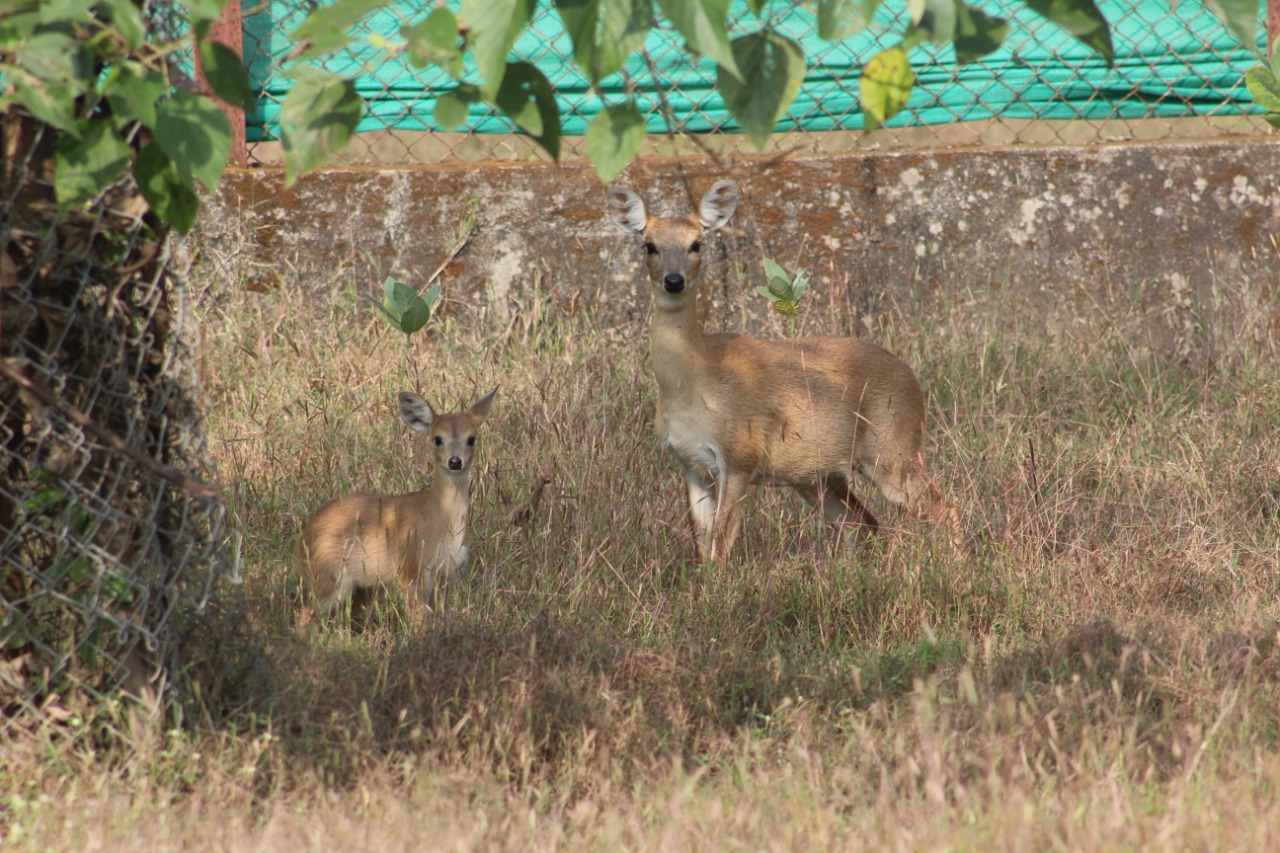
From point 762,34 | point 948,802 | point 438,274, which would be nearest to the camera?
point 762,34

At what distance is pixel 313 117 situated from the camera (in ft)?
7.85

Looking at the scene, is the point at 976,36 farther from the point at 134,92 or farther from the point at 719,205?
the point at 719,205

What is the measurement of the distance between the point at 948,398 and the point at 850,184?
1.42 m

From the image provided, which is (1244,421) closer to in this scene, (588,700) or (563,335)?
(563,335)

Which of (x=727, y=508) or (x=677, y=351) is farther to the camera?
(x=677, y=351)

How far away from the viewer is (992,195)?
8.06 m

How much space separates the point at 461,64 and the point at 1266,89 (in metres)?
4.06

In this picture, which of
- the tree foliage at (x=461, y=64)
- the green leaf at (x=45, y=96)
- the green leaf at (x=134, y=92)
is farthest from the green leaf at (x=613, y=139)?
the green leaf at (x=45, y=96)

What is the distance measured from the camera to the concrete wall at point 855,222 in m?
8.02

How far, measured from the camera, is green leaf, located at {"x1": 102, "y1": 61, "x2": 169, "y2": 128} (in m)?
2.49

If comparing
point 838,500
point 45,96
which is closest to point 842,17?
point 45,96

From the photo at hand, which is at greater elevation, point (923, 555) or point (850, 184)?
point (850, 184)

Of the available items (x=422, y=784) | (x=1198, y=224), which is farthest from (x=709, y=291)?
(x=422, y=784)

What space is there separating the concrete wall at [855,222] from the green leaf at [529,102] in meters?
5.49
